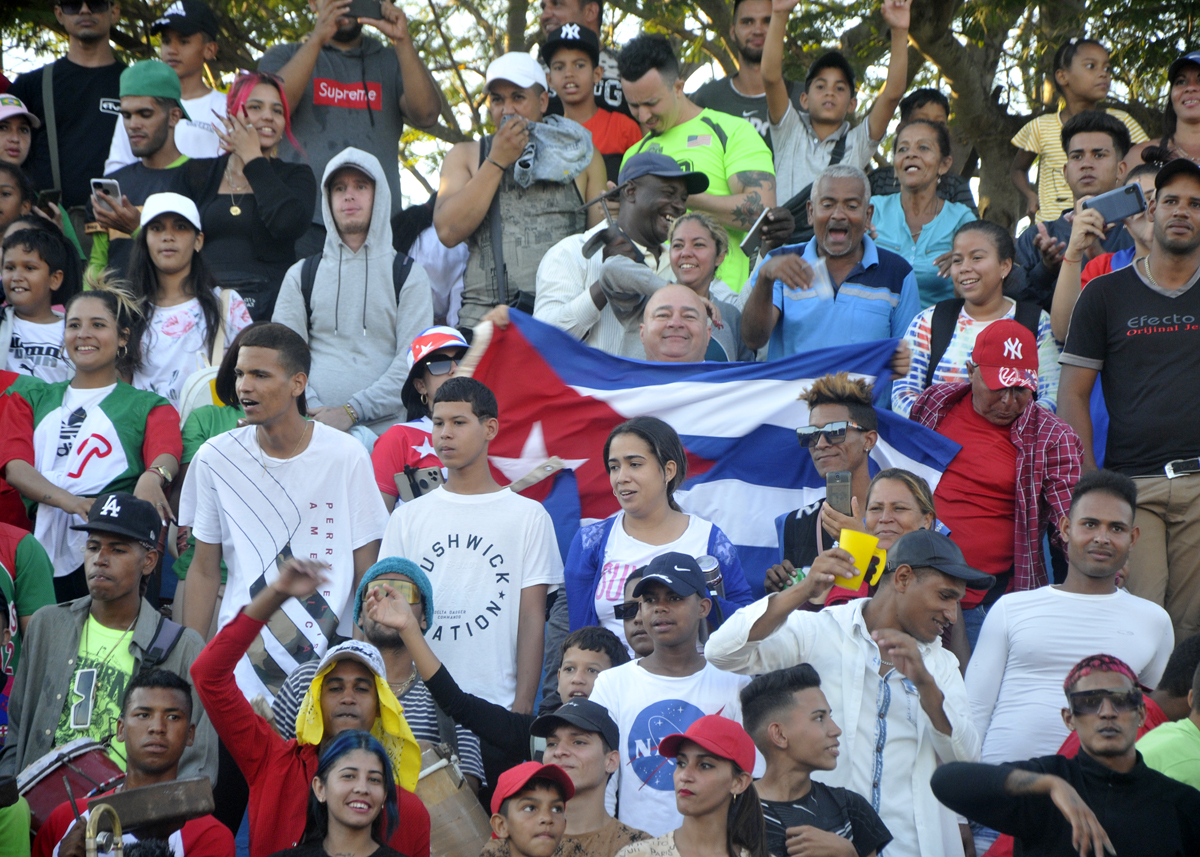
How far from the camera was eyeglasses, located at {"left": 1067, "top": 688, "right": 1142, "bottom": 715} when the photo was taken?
445 cm

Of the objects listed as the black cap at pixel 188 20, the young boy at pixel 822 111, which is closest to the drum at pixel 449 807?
the young boy at pixel 822 111

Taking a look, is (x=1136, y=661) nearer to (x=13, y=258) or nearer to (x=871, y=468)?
(x=871, y=468)

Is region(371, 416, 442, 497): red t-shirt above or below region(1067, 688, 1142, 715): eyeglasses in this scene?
above

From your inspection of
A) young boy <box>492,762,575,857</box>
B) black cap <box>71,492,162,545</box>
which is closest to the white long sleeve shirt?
young boy <box>492,762,575,857</box>

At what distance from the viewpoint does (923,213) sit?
8047 millimetres

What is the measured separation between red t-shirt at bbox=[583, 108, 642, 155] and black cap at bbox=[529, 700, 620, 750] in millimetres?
4778

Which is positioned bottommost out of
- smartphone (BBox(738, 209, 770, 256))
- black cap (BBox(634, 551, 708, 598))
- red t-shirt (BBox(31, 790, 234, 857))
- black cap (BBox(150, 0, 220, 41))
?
red t-shirt (BBox(31, 790, 234, 857))

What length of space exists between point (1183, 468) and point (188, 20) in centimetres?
618

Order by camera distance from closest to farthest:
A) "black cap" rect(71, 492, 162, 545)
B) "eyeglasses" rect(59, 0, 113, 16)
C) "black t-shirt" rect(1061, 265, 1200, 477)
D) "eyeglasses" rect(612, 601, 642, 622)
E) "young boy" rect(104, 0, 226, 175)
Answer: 1. "eyeglasses" rect(612, 601, 642, 622)
2. "black cap" rect(71, 492, 162, 545)
3. "black t-shirt" rect(1061, 265, 1200, 477)
4. "young boy" rect(104, 0, 226, 175)
5. "eyeglasses" rect(59, 0, 113, 16)

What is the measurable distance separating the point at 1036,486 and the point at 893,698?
1.61 m

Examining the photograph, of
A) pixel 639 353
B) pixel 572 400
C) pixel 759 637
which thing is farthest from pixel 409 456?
pixel 759 637

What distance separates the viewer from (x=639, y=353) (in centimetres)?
725

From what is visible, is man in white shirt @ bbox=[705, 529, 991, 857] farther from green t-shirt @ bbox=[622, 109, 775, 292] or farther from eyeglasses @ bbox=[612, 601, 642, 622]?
green t-shirt @ bbox=[622, 109, 775, 292]

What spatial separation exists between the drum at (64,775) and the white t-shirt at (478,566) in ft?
4.34
